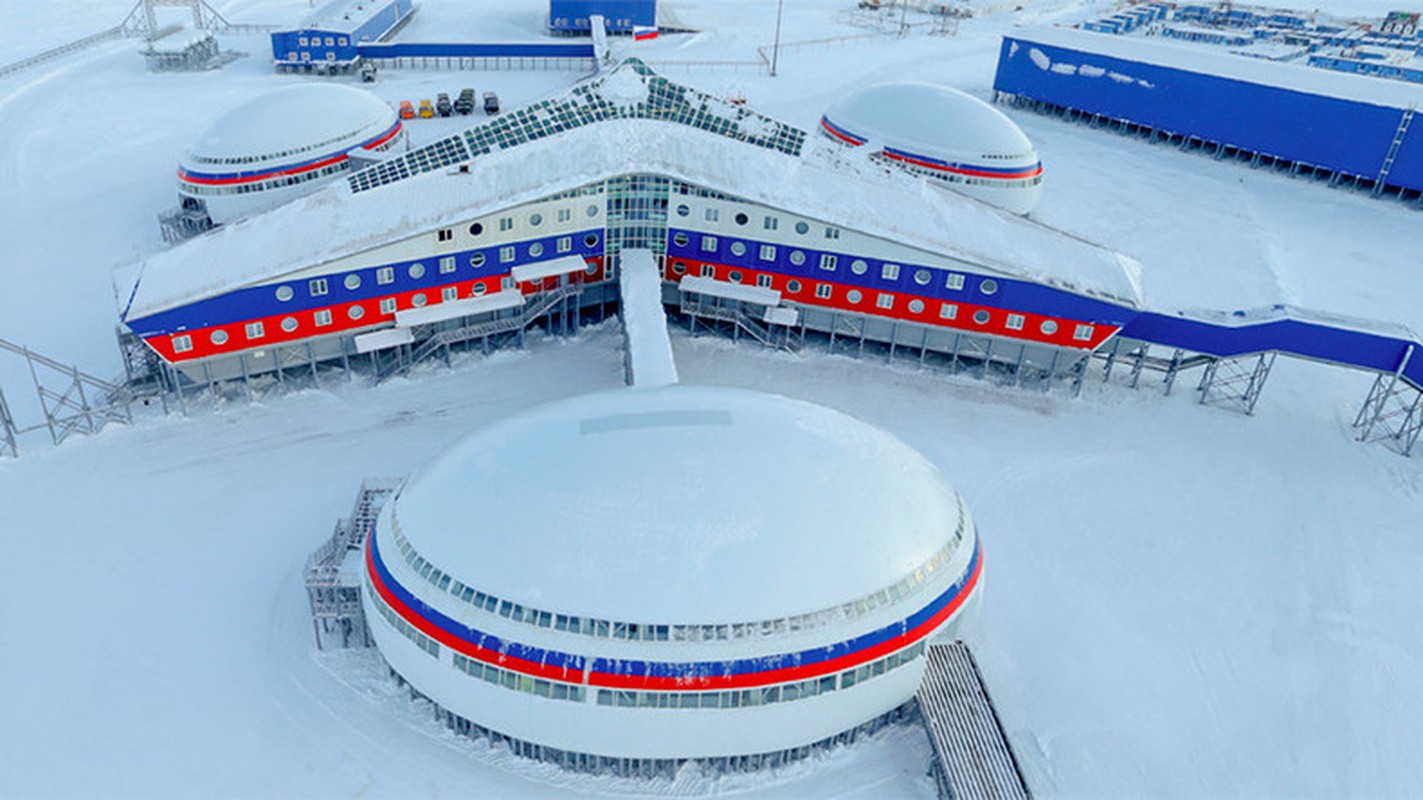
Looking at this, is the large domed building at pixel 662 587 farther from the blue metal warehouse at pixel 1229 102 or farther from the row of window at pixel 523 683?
the blue metal warehouse at pixel 1229 102

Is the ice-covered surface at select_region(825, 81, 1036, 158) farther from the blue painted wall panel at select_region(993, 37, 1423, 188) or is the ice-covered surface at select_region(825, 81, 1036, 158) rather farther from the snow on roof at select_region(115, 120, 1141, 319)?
the blue painted wall panel at select_region(993, 37, 1423, 188)

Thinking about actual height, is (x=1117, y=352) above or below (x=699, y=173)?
below

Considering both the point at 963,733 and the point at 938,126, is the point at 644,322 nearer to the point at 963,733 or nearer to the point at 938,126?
the point at 963,733

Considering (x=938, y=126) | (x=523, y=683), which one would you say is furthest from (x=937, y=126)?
(x=523, y=683)

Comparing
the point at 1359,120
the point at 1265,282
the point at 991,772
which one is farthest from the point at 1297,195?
the point at 991,772

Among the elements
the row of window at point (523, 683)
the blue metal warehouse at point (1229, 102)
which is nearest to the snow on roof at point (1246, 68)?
the blue metal warehouse at point (1229, 102)

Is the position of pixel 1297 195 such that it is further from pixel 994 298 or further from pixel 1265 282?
pixel 994 298

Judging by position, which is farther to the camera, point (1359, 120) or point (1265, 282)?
point (1359, 120)
